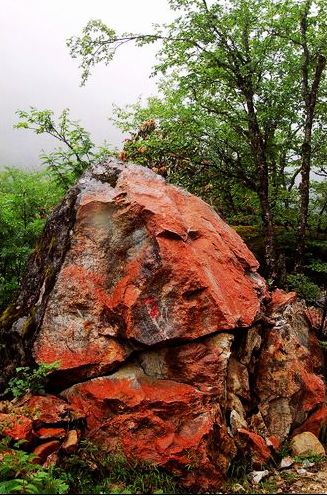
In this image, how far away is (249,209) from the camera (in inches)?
699

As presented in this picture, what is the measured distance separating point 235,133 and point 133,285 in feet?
25.8

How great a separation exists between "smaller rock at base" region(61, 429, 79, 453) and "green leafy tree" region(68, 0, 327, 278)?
756 cm

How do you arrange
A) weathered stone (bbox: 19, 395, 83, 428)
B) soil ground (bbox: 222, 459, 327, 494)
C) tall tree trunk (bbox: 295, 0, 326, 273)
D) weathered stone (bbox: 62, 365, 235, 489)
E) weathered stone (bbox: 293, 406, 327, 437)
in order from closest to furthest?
weathered stone (bbox: 19, 395, 83, 428) < weathered stone (bbox: 62, 365, 235, 489) < soil ground (bbox: 222, 459, 327, 494) < weathered stone (bbox: 293, 406, 327, 437) < tall tree trunk (bbox: 295, 0, 326, 273)

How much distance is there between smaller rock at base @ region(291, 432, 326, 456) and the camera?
25.1ft

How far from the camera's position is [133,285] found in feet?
24.4

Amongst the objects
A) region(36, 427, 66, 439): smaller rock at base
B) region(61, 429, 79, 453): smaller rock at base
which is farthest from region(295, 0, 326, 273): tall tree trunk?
region(36, 427, 66, 439): smaller rock at base

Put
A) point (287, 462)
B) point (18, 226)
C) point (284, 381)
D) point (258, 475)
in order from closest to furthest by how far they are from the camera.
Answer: point (258, 475)
point (287, 462)
point (284, 381)
point (18, 226)

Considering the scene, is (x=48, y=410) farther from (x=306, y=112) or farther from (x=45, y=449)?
(x=306, y=112)

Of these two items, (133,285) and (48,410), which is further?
(133,285)

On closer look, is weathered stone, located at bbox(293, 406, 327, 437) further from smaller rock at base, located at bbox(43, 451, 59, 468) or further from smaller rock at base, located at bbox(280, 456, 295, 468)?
smaller rock at base, located at bbox(43, 451, 59, 468)

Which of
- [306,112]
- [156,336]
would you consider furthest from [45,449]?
[306,112]

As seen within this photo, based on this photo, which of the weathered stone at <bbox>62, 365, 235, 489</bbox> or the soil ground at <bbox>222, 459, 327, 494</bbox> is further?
the soil ground at <bbox>222, 459, 327, 494</bbox>

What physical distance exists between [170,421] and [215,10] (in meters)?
9.99

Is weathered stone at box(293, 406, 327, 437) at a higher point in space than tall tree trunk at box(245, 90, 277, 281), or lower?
lower
